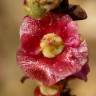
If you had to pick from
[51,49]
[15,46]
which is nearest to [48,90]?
[51,49]

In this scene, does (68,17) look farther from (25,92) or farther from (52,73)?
(25,92)

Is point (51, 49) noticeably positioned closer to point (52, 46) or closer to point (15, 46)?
point (52, 46)

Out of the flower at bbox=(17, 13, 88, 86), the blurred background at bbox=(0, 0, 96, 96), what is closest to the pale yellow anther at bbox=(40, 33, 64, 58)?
the flower at bbox=(17, 13, 88, 86)

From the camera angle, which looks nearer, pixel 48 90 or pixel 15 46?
pixel 48 90

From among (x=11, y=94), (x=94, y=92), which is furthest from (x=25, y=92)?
(x=94, y=92)

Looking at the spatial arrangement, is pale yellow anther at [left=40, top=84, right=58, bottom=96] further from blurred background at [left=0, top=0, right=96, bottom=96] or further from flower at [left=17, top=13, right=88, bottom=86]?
blurred background at [left=0, top=0, right=96, bottom=96]

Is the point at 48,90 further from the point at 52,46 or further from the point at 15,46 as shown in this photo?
the point at 15,46

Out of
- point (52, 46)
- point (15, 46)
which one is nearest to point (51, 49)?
point (52, 46)

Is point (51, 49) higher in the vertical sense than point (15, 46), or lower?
higher
